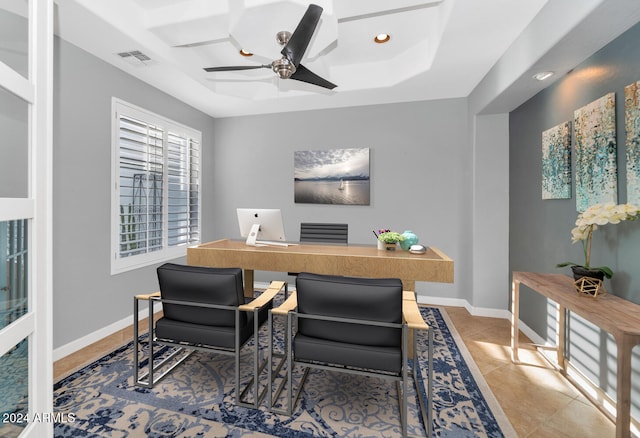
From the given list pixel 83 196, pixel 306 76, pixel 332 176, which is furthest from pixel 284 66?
pixel 83 196

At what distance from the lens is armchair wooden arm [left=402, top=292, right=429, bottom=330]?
144cm

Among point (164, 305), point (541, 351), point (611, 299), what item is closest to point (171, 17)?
point (164, 305)

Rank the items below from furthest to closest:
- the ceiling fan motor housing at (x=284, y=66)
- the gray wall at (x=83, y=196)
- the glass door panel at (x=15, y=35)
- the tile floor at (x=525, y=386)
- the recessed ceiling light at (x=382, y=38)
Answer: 1. the recessed ceiling light at (x=382, y=38)
2. the gray wall at (x=83, y=196)
3. the ceiling fan motor housing at (x=284, y=66)
4. the tile floor at (x=525, y=386)
5. the glass door panel at (x=15, y=35)

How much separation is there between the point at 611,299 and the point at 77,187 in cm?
420

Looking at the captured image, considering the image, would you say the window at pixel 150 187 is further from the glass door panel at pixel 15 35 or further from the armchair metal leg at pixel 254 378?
the glass door panel at pixel 15 35

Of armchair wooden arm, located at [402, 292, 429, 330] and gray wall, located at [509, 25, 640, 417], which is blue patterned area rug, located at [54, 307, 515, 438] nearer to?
armchair wooden arm, located at [402, 292, 429, 330]

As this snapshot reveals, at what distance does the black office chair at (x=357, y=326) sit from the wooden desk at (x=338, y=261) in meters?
0.46

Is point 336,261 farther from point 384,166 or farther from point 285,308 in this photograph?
point 384,166

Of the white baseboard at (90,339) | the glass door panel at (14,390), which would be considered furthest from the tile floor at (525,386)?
the glass door panel at (14,390)

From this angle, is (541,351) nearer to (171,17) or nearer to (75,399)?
(75,399)

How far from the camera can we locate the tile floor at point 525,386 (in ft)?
5.38

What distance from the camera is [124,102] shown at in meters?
2.90

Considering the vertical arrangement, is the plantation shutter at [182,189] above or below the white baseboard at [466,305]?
above

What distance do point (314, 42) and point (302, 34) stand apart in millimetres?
718
